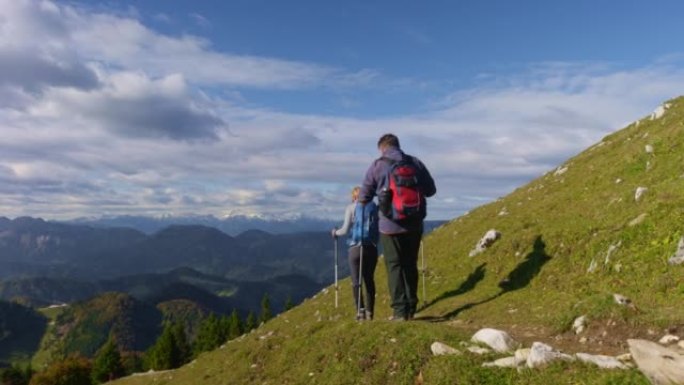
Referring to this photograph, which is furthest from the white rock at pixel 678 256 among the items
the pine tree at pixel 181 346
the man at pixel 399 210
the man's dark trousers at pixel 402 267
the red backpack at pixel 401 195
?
the pine tree at pixel 181 346

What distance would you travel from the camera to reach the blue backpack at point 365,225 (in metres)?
16.3

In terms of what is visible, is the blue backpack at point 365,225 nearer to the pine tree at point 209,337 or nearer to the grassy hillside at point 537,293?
the grassy hillside at point 537,293

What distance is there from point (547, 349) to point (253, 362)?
26.5 feet

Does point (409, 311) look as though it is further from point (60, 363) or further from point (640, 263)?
point (60, 363)

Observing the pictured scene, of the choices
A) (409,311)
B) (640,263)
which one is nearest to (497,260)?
(640,263)

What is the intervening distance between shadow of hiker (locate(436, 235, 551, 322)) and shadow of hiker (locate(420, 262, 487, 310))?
1.73m

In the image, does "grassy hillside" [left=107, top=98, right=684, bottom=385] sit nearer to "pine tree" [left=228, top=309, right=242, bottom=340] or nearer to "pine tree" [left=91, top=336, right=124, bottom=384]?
"pine tree" [left=228, top=309, right=242, bottom=340]

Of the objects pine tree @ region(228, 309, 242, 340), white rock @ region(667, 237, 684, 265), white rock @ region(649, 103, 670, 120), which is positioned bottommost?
pine tree @ region(228, 309, 242, 340)

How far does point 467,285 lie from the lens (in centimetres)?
2150

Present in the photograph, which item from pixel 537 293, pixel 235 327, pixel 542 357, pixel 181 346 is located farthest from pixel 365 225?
pixel 181 346

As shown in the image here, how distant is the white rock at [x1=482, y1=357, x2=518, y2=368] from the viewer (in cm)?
910

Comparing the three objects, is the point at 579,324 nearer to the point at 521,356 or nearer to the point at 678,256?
the point at 521,356

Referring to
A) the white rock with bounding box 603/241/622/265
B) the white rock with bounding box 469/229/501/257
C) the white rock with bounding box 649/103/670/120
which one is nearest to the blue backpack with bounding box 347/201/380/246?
the white rock with bounding box 603/241/622/265

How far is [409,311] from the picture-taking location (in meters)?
14.4
